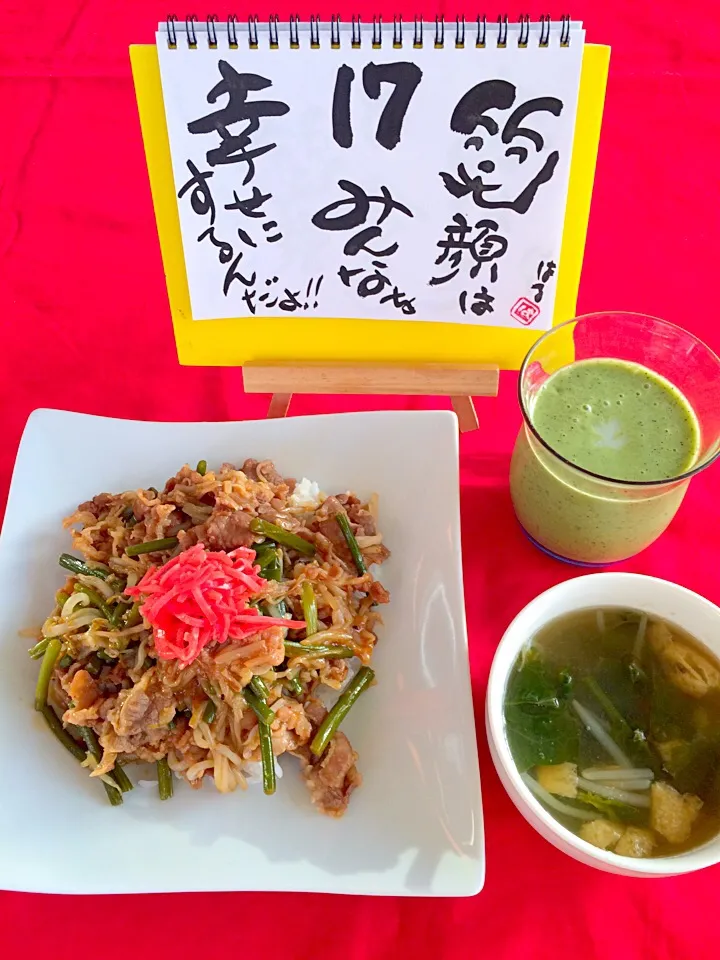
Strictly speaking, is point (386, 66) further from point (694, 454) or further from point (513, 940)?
point (513, 940)

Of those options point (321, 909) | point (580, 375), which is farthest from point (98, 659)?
point (580, 375)

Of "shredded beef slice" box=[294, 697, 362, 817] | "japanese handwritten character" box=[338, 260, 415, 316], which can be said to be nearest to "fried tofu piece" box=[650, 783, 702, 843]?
"shredded beef slice" box=[294, 697, 362, 817]

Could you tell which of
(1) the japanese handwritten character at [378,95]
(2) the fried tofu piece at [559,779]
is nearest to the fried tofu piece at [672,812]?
(2) the fried tofu piece at [559,779]

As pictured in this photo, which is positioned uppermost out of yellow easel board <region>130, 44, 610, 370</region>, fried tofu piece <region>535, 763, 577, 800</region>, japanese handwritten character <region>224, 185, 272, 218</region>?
japanese handwritten character <region>224, 185, 272, 218</region>

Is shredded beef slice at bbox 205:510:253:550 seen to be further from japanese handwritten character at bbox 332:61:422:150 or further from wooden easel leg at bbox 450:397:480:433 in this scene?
japanese handwritten character at bbox 332:61:422:150

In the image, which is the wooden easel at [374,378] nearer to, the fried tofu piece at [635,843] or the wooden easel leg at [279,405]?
the wooden easel leg at [279,405]

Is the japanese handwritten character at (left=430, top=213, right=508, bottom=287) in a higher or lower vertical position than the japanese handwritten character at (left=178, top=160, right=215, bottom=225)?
lower
